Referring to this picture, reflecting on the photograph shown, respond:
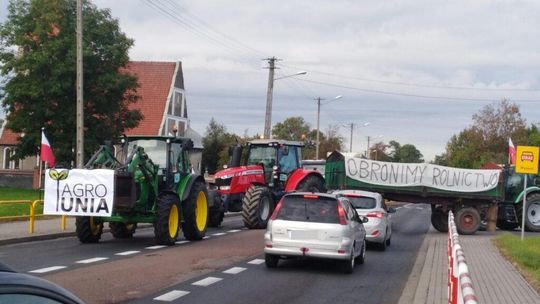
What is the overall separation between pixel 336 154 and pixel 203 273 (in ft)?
51.3

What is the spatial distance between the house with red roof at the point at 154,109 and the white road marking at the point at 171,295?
48.9 m

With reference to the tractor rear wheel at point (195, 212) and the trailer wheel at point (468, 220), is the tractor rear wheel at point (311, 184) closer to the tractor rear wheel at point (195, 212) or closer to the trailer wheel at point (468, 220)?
the trailer wheel at point (468, 220)

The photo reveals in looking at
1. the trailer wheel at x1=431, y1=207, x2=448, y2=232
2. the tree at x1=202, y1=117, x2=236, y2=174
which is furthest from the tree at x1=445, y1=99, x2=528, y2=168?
the trailer wheel at x1=431, y1=207, x2=448, y2=232

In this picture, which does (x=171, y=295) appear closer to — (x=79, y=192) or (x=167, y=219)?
(x=79, y=192)

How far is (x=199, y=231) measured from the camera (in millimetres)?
19406

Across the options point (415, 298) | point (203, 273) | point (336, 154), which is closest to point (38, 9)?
point (336, 154)

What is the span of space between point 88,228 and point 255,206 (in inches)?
264

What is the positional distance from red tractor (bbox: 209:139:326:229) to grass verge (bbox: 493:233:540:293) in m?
7.09

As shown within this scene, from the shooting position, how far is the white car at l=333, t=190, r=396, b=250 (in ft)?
59.7

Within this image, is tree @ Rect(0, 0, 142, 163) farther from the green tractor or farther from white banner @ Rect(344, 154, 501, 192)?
the green tractor

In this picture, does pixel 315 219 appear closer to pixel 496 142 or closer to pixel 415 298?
pixel 415 298

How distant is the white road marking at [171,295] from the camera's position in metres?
10.1

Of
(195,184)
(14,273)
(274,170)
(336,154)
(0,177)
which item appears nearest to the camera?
(14,273)

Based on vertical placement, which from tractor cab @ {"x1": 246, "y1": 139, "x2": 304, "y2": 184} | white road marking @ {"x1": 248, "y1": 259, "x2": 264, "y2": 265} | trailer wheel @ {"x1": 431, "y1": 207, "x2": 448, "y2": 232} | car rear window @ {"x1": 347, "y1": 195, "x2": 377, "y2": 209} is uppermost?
tractor cab @ {"x1": 246, "y1": 139, "x2": 304, "y2": 184}
